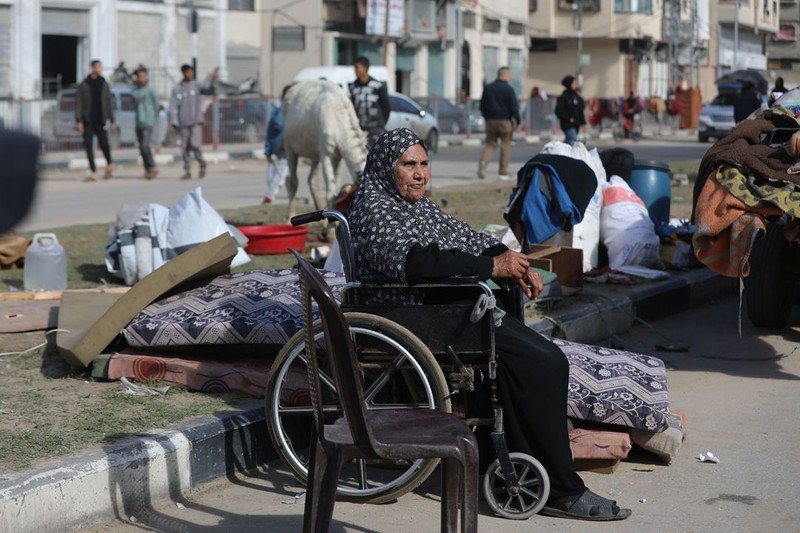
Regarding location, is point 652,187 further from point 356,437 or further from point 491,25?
point 491,25

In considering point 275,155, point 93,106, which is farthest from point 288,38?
point 275,155

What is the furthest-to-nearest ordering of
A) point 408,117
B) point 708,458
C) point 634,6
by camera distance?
1. point 634,6
2. point 408,117
3. point 708,458

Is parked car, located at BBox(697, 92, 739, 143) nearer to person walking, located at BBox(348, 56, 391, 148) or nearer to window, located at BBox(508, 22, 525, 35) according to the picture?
window, located at BBox(508, 22, 525, 35)

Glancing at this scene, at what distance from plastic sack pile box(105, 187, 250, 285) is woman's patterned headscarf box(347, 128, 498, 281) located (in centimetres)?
389

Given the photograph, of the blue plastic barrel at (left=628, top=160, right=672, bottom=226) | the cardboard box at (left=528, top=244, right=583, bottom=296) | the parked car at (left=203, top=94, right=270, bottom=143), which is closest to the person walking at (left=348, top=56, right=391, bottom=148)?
the blue plastic barrel at (left=628, top=160, right=672, bottom=226)

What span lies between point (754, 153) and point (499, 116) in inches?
525

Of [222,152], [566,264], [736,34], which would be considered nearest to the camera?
[566,264]

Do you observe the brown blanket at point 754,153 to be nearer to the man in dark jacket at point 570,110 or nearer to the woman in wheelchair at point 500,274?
the woman in wheelchair at point 500,274

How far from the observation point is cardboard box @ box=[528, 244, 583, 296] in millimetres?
8625

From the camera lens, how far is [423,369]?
16.0 ft

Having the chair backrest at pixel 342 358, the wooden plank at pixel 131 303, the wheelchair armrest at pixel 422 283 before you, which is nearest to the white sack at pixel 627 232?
the wooden plank at pixel 131 303

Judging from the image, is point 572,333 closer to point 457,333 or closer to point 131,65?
point 457,333

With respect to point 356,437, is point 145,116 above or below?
above

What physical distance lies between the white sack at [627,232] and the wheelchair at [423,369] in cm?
510
